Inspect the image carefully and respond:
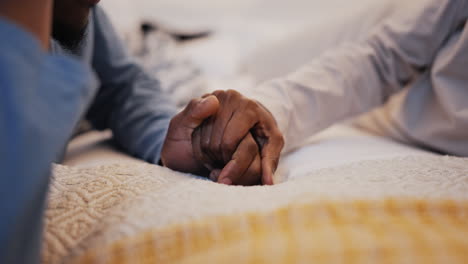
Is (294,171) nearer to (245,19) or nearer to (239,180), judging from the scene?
(239,180)

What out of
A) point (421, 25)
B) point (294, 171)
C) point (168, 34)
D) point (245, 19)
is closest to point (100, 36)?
point (294, 171)

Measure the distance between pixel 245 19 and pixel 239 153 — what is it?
1.59 metres

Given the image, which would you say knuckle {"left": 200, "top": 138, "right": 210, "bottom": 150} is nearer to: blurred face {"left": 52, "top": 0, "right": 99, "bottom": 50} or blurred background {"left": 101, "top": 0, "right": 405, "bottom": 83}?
blurred face {"left": 52, "top": 0, "right": 99, "bottom": 50}

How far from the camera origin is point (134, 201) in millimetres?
273

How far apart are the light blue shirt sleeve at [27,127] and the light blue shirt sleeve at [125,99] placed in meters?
0.34

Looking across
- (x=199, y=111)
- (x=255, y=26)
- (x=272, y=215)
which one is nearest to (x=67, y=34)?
(x=199, y=111)

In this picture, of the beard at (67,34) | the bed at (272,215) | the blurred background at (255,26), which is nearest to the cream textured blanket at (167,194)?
the bed at (272,215)

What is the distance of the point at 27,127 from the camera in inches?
6.7

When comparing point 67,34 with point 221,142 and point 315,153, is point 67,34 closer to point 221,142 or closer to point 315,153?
point 221,142

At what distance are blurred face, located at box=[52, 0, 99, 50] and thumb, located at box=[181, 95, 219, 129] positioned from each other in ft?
0.47

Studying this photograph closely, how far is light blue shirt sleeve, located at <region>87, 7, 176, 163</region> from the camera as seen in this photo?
565 millimetres

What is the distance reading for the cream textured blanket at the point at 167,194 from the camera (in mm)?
238

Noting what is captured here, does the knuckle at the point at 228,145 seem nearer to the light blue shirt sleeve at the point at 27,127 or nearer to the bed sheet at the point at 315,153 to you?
the bed sheet at the point at 315,153

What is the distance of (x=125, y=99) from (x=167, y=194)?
412mm
